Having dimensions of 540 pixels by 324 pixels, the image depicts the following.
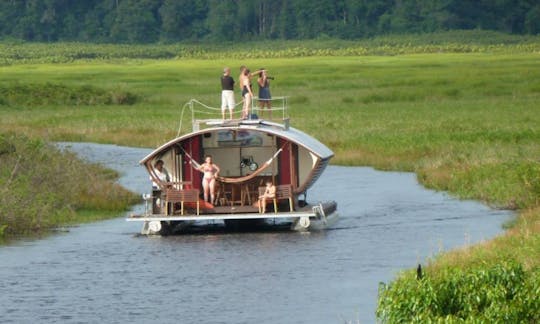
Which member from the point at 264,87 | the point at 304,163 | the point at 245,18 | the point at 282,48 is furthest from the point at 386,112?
the point at 245,18

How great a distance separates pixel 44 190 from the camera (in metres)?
38.5

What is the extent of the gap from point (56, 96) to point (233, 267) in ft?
179

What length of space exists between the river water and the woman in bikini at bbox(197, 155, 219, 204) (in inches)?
43.1

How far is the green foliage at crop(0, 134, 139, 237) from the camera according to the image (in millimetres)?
35781

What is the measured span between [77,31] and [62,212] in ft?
429

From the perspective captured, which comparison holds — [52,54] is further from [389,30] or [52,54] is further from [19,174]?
[19,174]

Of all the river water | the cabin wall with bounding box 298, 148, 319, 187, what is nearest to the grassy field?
the river water

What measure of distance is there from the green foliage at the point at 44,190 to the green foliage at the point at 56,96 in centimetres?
3775

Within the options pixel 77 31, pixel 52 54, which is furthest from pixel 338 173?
pixel 77 31

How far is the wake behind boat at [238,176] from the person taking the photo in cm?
3528

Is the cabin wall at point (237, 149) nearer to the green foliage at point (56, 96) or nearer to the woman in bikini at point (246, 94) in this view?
the woman in bikini at point (246, 94)

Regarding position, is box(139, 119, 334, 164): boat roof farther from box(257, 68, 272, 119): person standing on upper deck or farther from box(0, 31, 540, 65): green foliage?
box(0, 31, 540, 65): green foliage

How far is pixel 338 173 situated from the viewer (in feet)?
→ 162

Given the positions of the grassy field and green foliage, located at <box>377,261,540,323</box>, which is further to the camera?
the grassy field
